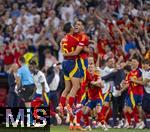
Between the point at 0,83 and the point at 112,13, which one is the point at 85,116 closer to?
the point at 0,83

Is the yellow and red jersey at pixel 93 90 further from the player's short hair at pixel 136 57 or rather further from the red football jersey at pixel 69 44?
the player's short hair at pixel 136 57

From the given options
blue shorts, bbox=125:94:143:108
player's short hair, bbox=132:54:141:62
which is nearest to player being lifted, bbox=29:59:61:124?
blue shorts, bbox=125:94:143:108

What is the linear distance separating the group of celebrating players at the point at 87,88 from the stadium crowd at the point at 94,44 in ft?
0.12

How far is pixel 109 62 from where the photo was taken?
22.2 metres

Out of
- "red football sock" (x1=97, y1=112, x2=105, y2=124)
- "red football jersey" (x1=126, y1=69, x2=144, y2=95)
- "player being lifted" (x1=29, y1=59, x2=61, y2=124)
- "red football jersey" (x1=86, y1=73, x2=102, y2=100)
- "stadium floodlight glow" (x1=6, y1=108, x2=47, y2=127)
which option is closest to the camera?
"stadium floodlight glow" (x1=6, y1=108, x2=47, y2=127)

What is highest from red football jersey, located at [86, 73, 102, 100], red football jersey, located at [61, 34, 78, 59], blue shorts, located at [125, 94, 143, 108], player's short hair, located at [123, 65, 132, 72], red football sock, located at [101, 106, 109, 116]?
red football jersey, located at [61, 34, 78, 59]

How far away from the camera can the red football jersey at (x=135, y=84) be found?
2158cm

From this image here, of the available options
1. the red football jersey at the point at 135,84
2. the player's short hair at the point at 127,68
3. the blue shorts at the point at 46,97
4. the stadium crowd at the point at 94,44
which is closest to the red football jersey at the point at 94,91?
the stadium crowd at the point at 94,44

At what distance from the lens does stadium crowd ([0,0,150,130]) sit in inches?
861

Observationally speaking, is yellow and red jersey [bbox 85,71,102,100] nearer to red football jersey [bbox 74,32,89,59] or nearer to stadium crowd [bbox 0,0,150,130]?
stadium crowd [bbox 0,0,150,130]

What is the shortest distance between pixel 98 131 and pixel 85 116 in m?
0.72

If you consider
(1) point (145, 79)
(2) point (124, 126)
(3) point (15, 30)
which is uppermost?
(3) point (15, 30)

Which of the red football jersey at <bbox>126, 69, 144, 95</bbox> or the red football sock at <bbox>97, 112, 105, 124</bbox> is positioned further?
the red football jersey at <bbox>126, 69, 144, 95</bbox>

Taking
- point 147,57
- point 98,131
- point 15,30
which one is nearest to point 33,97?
point 98,131
